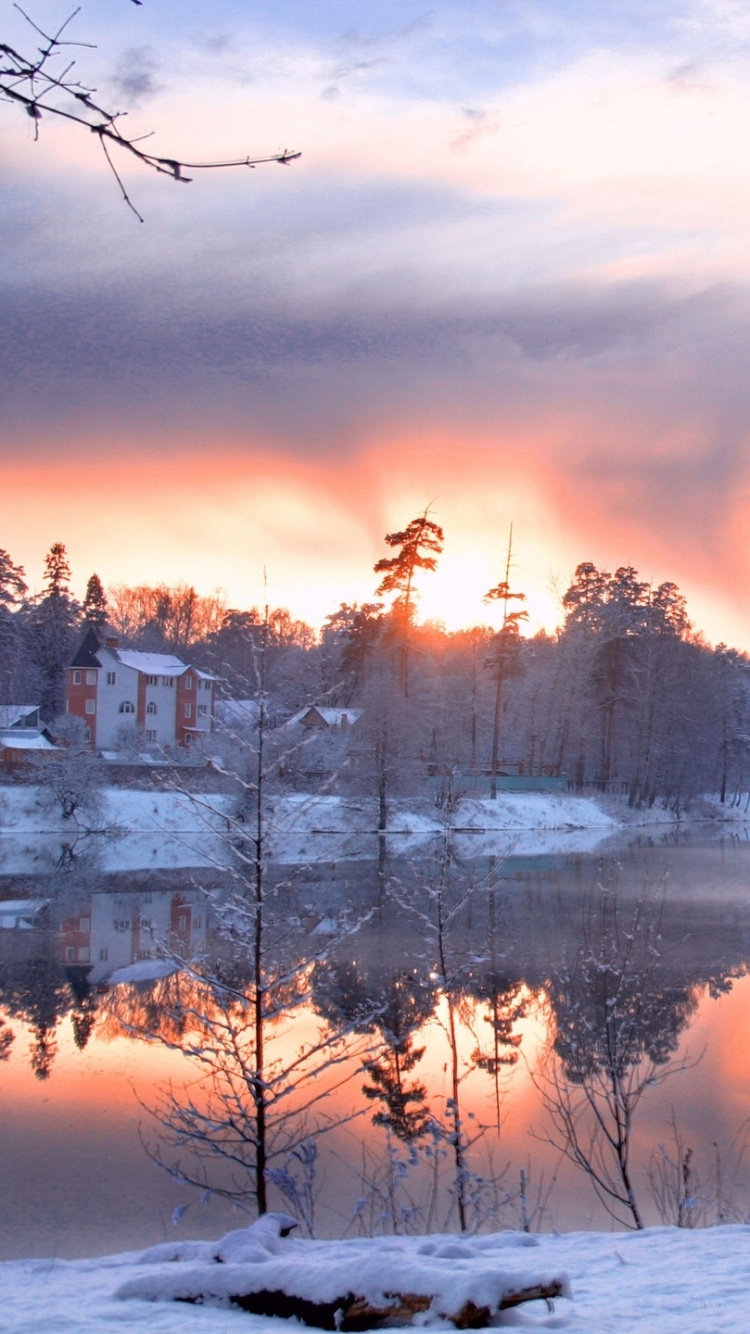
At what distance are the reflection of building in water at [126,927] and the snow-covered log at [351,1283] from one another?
44.1 ft

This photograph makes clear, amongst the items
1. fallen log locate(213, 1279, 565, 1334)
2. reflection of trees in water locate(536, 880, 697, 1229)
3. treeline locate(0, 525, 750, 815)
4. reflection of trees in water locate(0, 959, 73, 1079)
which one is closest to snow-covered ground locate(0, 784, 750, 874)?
treeline locate(0, 525, 750, 815)

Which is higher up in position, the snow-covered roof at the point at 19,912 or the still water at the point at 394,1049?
the still water at the point at 394,1049

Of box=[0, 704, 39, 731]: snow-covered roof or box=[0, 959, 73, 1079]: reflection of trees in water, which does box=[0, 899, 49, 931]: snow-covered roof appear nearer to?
box=[0, 959, 73, 1079]: reflection of trees in water

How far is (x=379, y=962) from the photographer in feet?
70.8

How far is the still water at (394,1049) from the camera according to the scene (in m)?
10.2

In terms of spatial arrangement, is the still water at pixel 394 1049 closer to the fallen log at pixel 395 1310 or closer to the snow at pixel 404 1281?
the snow at pixel 404 1281

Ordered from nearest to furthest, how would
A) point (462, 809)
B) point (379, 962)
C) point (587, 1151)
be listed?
1. point (587, 1151)
2. point (379, 962)
3. point (462, 809)

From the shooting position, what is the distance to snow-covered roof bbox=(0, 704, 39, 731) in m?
64.4

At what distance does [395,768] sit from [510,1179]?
39827 mm

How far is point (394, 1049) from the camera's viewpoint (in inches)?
617

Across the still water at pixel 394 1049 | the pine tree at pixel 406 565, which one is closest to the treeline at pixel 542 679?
the pine tree at pixel 406 565

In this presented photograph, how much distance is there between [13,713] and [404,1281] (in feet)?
211

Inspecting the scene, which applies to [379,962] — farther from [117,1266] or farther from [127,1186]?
[117,1266]

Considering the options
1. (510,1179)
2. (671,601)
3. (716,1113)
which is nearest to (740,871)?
(716,1113)
